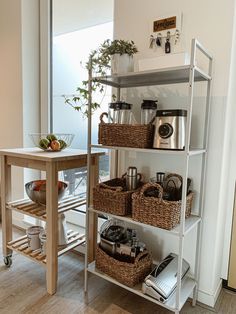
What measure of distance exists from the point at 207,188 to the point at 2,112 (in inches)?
82.0

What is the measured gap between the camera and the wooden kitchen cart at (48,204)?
1533 millimetres

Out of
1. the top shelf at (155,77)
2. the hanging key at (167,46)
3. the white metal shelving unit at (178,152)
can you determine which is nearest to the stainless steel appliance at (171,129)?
the white metal shelving unit at (178,152)

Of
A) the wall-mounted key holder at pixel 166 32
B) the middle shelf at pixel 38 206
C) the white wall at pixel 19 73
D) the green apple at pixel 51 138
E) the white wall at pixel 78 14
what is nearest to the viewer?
the wall-mounted key holder at pixel 166 32

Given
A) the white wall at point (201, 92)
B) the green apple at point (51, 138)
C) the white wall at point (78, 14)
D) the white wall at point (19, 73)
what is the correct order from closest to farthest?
the white wall at point (201, 92) → the green apple at point (51, 138) → the white wall at point (78, 14) → the white wall at point (19, 73)

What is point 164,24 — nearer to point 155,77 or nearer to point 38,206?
point 155,77

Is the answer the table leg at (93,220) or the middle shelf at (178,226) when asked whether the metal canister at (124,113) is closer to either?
the table leg at (93,220)

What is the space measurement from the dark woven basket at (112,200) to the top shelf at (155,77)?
0.63 metres

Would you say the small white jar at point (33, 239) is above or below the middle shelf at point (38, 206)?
below

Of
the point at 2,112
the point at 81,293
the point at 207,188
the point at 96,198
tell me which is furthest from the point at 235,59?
the point at 2,112

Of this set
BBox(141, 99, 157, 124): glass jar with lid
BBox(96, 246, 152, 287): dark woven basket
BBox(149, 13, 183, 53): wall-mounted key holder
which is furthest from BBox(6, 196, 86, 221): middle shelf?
BBox(149, 13, 183, 53): wall-mounted key holder

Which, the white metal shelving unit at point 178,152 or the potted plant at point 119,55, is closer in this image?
the white metal shelving unit at point 178,152

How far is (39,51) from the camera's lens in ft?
7.76

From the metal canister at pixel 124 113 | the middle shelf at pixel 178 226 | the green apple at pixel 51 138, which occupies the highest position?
the metal canister at pixel 124 113

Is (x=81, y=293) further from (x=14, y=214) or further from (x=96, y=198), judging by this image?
(x=14, y=214)
